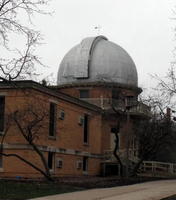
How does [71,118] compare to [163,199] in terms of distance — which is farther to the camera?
[71,118]

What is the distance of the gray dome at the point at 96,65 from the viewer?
4984 centimetres

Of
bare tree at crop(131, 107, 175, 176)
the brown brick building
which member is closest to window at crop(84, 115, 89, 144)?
the brown brick building

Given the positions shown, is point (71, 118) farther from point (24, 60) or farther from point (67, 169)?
point (24, 60)

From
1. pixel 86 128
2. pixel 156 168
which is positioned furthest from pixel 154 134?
pixel 156 168

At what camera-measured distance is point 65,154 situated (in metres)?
36.0

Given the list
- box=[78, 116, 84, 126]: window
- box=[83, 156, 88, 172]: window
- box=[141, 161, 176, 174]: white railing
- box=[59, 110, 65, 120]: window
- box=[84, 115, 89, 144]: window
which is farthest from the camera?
box=[141, 161, 176, 174]: white railing

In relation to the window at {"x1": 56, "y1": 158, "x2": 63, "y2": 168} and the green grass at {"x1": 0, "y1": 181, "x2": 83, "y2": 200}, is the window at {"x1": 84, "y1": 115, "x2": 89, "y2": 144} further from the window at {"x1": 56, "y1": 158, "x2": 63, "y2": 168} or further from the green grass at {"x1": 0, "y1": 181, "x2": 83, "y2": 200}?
the green grass at {"x1": 0, "y1": 181, "x2": 83, "y2": 200}

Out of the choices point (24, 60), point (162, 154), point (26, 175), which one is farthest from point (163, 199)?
point (162, 154)

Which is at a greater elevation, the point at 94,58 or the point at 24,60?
the point at 94,58

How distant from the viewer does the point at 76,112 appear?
125 ft

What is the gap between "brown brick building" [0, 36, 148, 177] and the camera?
100ft

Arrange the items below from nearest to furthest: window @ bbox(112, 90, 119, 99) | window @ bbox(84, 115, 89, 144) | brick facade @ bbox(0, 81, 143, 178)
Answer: brick facade @ bbox(0, 81, 143, 178) → window @ bbox(84, 115, 89, 144) → window @ bbox(112, 90, 119, 99)

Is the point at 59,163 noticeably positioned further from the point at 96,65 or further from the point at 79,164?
the point at 96,65

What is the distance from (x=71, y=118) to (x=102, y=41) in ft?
61.0
